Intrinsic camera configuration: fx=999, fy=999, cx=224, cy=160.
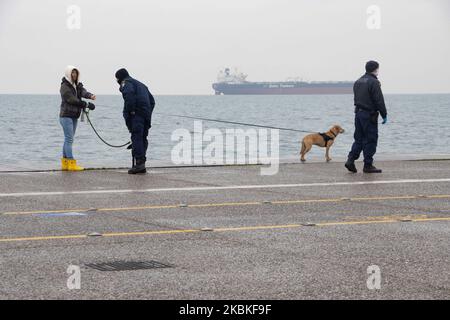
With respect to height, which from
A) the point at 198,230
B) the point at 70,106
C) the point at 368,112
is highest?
the point at 70,106

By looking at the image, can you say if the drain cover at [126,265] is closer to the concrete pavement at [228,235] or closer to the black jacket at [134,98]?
the concrete pavement at [228,235]

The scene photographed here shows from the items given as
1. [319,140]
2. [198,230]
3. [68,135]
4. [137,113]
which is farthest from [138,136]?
[198,230]

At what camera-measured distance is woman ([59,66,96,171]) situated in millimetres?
17312

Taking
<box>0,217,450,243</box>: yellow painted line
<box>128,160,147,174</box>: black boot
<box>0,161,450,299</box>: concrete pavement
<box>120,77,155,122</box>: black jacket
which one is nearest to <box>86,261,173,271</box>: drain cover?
<box>0,161,450,299</box>: concrete pavement

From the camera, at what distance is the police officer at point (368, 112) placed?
16922 millimetres

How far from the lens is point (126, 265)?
798 cm

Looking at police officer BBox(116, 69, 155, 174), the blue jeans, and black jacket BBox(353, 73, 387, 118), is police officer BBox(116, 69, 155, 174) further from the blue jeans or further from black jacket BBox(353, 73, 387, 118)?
black jacket BBox(353, 73, 387, 118)

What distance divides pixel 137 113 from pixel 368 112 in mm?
3937

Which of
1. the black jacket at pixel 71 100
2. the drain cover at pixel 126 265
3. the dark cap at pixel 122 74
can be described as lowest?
the drain cover at pixel 126 265

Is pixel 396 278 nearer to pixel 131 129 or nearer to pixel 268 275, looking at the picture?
pixel 268 275

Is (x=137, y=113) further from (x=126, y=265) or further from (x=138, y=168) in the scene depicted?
(x=126, y=265)

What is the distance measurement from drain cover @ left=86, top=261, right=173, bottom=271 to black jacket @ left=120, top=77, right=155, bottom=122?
902 centimetres

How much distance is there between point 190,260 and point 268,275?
34.8 inches

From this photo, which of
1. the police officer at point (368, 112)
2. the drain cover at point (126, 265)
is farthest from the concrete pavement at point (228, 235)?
the police officer at point (368, 112)
